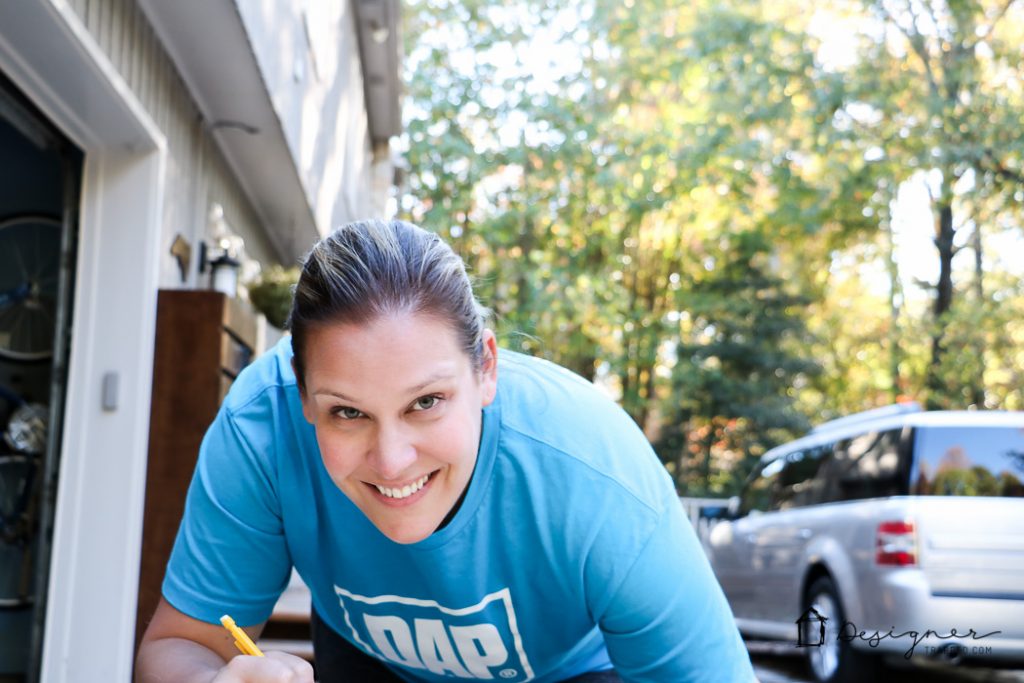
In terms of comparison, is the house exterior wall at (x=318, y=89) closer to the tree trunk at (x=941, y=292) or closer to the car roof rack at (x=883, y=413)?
the car roof rack at (x=883, y=413)

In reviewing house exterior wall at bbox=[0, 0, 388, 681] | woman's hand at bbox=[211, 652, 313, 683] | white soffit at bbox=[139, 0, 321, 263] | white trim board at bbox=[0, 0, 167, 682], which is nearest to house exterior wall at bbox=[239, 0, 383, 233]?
white soffit at bbox=[139, 0, 321, 263]

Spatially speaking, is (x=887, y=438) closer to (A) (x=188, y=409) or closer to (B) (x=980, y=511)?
(B) (x=980, y=511)

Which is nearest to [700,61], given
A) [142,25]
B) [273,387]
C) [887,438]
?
[887,438]

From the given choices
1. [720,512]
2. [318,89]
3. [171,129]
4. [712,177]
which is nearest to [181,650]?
[171,129]

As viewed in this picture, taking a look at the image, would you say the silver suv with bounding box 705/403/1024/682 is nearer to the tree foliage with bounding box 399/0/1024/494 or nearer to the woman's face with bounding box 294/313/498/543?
the woman's face with bounding box 294/313/498/543

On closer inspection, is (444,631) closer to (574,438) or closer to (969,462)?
(574,438)

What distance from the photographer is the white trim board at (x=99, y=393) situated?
427cm

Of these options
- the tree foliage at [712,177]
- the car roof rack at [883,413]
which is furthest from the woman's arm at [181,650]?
the tree foliage at [712,177]

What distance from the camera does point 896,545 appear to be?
5.91 m

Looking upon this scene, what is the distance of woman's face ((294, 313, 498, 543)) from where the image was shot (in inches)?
65.0

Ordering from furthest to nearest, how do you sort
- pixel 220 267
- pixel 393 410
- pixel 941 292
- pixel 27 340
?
pixel 941 292
pixel 220 267
pixel 27 340
pixel 393 410

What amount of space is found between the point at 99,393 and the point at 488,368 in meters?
2.98

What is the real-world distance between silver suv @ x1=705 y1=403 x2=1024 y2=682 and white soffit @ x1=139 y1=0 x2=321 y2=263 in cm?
368

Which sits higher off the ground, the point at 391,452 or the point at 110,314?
the point at 110,314
